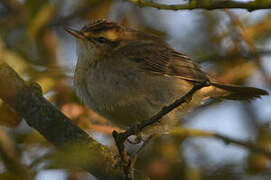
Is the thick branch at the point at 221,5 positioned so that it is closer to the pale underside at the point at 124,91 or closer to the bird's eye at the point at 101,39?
the pale underside at the point at 124,91

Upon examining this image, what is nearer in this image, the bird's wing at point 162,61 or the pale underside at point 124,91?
the pale underside at point 124,91

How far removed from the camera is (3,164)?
3145mm

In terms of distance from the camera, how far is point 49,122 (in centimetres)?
260

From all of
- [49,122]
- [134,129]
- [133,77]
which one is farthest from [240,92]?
[49,122]

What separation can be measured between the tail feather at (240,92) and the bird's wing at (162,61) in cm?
22

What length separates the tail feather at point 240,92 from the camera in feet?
12.3

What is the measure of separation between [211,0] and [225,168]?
7.04ft

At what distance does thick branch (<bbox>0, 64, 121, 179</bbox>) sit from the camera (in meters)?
2.53

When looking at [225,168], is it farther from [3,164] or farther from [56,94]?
[3,164]

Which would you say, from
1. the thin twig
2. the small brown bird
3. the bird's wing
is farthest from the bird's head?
the thin twig

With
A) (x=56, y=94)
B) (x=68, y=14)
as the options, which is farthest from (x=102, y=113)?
(x=68, y=14)

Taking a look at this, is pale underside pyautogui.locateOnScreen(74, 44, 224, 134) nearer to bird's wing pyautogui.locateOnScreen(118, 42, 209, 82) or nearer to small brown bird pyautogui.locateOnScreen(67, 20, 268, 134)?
small brown bird pyautogui.locateOnScreen(67, 20, 268, 134)

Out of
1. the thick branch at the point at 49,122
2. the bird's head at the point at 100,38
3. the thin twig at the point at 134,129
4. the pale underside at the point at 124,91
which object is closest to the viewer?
the thin twig at the point at 134,129

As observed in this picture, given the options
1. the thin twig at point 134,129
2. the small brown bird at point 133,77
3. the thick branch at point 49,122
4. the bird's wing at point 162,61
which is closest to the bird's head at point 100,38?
the small brown bird at point 133,77
